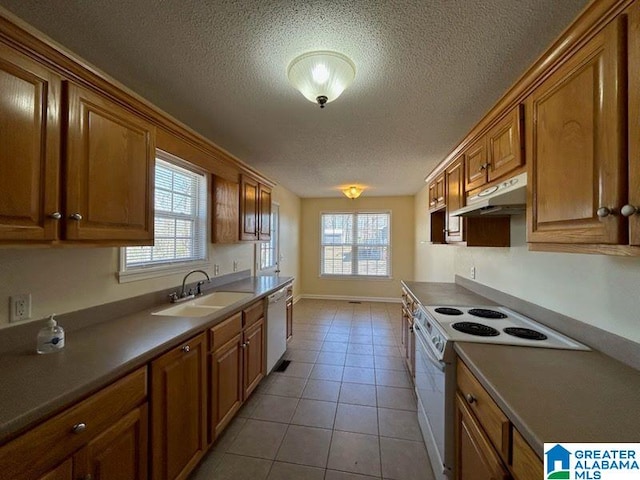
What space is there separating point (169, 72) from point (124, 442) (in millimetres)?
1860

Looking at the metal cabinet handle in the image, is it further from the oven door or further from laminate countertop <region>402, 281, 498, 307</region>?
laminate countertop <region>402, 281, 498, 307</region>

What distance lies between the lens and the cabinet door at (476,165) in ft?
6.75

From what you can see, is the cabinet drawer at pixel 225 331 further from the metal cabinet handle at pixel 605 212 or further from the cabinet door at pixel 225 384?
the metal cabinet handle at pixel 605 212

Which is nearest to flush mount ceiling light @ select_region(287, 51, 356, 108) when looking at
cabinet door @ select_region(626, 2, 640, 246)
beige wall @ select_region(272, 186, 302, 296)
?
cabinet door @ select_region(626, 2, 640, 246)

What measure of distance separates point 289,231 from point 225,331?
4.04 m

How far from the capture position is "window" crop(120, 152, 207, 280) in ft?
7.06

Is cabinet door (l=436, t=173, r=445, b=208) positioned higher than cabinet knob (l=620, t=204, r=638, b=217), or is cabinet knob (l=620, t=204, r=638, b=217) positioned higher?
cabinet door (l=436, t=173, r=445, b=208)

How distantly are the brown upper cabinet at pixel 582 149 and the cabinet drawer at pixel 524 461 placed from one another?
0.72 m

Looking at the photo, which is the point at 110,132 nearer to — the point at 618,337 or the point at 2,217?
the point at 2,217

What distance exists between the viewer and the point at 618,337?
123 cm

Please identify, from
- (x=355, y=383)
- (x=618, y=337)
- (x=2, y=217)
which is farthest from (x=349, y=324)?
(x=2, y=217)

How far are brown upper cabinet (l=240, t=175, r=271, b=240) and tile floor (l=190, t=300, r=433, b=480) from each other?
1.58 metres

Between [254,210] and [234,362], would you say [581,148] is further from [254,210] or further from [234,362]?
[254,210]

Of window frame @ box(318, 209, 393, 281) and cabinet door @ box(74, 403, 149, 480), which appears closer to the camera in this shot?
cabinet door @ box(74, 403, 149, 480)
